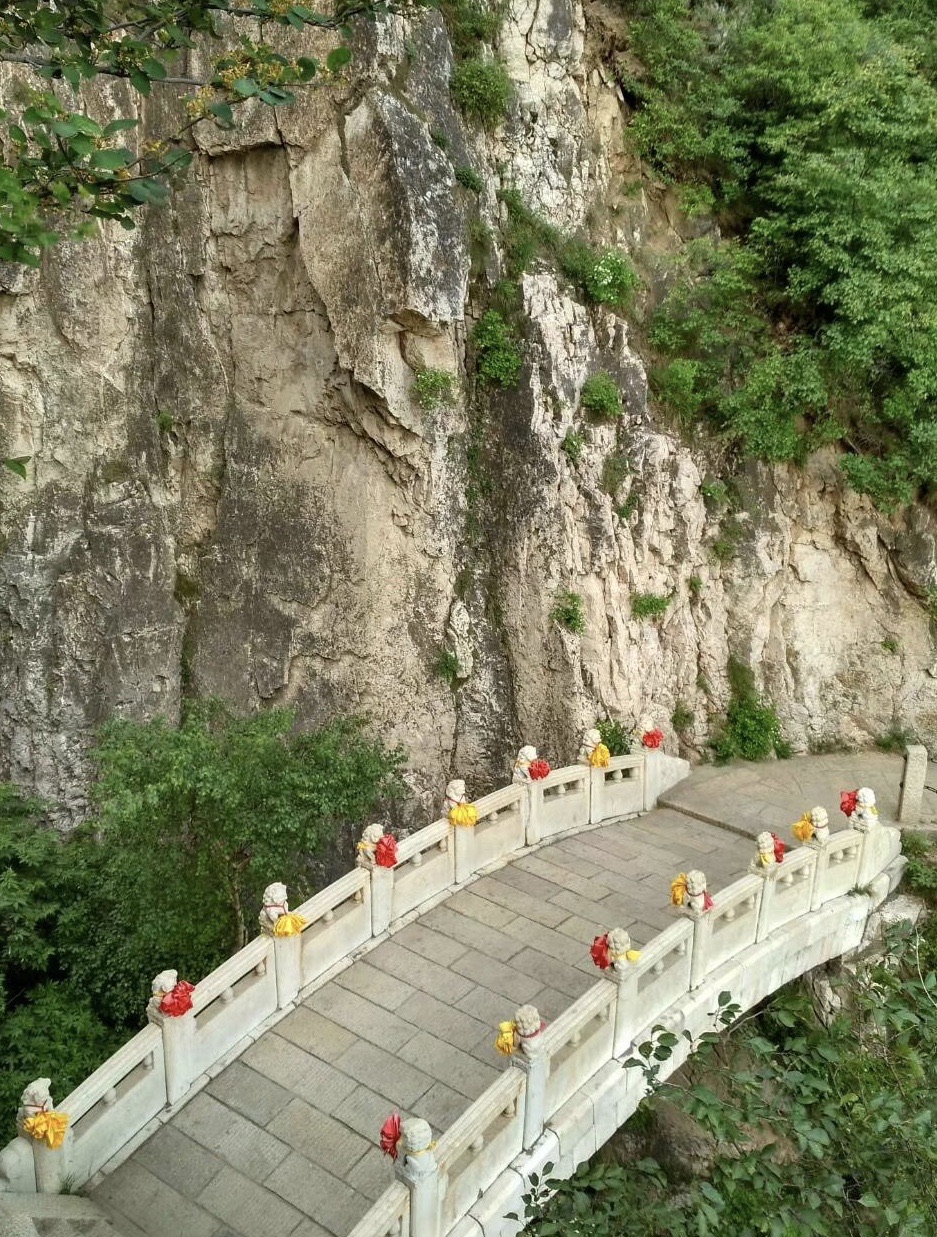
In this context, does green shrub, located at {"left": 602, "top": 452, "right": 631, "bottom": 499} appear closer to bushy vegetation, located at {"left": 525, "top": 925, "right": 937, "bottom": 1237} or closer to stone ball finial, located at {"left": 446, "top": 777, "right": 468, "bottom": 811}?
stone ball finial, located at {"left": 446, "top": 777, "right": 468, "bottom": 811}

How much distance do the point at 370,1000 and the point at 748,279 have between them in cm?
1186

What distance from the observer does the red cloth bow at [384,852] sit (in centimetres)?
959

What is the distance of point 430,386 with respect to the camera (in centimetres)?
1303

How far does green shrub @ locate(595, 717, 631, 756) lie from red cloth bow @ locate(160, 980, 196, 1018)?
7.84 metres

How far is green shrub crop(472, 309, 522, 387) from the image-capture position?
13516 mm

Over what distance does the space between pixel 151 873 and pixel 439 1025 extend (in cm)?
326

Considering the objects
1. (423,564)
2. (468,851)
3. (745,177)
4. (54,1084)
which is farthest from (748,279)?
(54,1084)

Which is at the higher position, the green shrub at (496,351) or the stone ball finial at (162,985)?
the green shrub at (496,351)

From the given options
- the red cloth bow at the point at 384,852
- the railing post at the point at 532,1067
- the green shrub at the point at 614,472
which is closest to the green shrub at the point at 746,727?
the green shrub at the point at 614,472

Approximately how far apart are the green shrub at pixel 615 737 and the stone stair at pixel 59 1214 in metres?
9.01

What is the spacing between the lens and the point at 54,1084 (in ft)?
29.8

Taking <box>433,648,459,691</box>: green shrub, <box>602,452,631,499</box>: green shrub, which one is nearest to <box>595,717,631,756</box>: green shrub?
<box>433,648,459,691</box>: green shrub

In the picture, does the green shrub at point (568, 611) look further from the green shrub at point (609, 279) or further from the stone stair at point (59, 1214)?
the stone stair at point (59, 1214)

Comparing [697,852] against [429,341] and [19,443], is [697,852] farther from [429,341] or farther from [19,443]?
[19,443]
